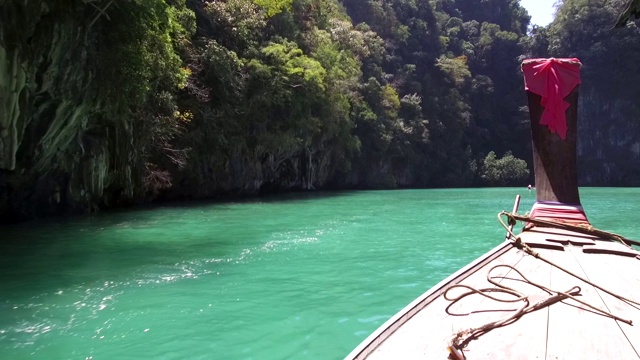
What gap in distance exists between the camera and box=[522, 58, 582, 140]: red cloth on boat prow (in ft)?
18.8

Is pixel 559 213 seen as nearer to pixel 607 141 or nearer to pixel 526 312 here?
pixel 526 312

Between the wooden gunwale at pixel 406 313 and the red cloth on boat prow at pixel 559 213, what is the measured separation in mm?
2032

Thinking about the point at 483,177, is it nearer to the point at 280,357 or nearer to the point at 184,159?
the point at 184,159

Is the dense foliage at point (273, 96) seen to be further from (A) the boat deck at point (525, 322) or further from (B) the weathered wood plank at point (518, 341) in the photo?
(B) the weathered wood plank at point (518, 341)

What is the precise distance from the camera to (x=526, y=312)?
91.7 inches

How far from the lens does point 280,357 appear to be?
359 cm

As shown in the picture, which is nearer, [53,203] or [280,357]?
[280,357]

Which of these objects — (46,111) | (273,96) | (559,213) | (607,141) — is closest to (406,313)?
(559,213)

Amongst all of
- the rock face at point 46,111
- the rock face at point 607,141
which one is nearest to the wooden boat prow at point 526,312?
the rock face at point 46,111

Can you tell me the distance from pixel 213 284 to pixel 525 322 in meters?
4.09

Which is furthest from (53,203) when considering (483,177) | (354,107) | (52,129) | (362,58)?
(483,177)

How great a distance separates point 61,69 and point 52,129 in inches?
73.1

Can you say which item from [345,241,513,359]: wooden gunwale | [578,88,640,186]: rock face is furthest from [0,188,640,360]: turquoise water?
[578,88,640,186]: rock face

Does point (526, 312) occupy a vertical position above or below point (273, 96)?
below
